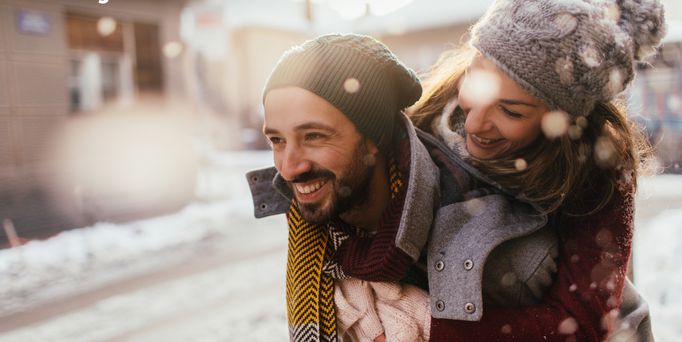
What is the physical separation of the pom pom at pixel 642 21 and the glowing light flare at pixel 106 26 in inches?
449

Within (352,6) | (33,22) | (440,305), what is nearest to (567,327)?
(440,305)

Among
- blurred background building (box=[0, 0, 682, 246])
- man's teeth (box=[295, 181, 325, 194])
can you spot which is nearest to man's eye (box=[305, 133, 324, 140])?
man's teeth (box=[295, 181, 325, 194])

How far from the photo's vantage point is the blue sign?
33.2 feet

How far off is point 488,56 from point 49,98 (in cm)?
1065

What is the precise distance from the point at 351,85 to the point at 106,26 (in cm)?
1119

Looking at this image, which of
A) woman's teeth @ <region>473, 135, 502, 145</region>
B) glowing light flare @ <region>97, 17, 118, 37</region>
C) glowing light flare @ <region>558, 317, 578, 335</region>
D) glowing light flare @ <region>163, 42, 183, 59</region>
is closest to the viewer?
glowing light flare @ <region>558, 317, 578, 335</region>

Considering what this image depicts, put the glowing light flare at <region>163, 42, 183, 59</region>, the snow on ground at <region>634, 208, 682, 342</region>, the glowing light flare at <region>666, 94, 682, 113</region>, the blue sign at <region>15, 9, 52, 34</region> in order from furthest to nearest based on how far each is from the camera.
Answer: the glowing light flare at <region>666, 94, 682, 113</region> < the glowing light flare at <region>163, 42, 183, 59</region> < the blue sign at <region>15, 9, 52, 34</region> < the snow on ground at <region>634, 208, 682, 342</region>

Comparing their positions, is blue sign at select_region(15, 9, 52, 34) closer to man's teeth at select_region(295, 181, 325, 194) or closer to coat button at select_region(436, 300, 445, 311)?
man's teeth at select_region(295, 181, 325, 194)

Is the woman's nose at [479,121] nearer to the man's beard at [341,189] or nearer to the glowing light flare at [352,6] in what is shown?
the man's beard at [341,189]

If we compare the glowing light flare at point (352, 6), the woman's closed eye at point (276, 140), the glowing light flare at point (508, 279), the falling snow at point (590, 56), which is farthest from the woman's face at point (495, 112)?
the glowing light flare at point (352, 6)

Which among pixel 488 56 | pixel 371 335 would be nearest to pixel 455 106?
pixel 488 56

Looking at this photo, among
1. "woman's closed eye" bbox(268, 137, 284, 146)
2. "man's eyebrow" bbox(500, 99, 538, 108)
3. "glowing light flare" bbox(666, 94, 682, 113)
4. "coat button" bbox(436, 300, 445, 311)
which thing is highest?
"man's eyebrow" bbox(500, 99, 538, 108)

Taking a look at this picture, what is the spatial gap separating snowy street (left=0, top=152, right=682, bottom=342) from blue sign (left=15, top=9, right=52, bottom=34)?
3.84 meters

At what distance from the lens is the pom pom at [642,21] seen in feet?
6.11
